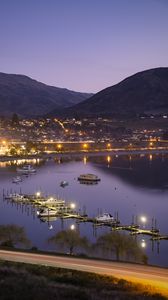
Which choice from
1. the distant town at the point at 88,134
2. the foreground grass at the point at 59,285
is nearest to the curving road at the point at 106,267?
the foreground grass at the point at 59,285

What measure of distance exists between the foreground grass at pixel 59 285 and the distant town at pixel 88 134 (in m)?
101

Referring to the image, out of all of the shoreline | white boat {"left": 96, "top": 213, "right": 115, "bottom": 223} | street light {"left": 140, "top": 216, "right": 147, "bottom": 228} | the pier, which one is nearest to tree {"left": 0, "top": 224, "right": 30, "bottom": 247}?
the pier

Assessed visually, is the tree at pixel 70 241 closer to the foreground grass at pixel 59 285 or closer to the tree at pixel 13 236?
the tree at pixel 13 236

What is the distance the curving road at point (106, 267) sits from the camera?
13.0 meters

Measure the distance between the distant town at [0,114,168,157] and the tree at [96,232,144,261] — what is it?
300ft

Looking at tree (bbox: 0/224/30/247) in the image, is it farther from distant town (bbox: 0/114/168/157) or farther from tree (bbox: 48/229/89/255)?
distant town (bbox: 0/114/168/157)

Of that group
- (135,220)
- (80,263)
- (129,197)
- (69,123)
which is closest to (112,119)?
(69,123)

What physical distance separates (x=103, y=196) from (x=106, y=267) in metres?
33.0

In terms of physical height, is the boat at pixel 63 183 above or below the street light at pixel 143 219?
above

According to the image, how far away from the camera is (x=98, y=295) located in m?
10.1

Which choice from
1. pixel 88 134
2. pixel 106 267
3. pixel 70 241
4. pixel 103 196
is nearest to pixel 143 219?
pixel 70 241

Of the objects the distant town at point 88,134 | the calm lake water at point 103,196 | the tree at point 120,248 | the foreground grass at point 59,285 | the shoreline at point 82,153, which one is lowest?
the calm lake water at point 103,196

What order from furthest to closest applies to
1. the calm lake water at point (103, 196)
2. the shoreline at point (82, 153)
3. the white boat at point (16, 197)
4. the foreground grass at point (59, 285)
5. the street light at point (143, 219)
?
the shoreline at point (82, 153) < the white boat at point (16, 197) < the street light at point (143, 219) < the calm lake water at point (103, 196) < the foreground grass at point (59, 285)

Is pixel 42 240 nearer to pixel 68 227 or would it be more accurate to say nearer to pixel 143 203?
pixel 68 227
